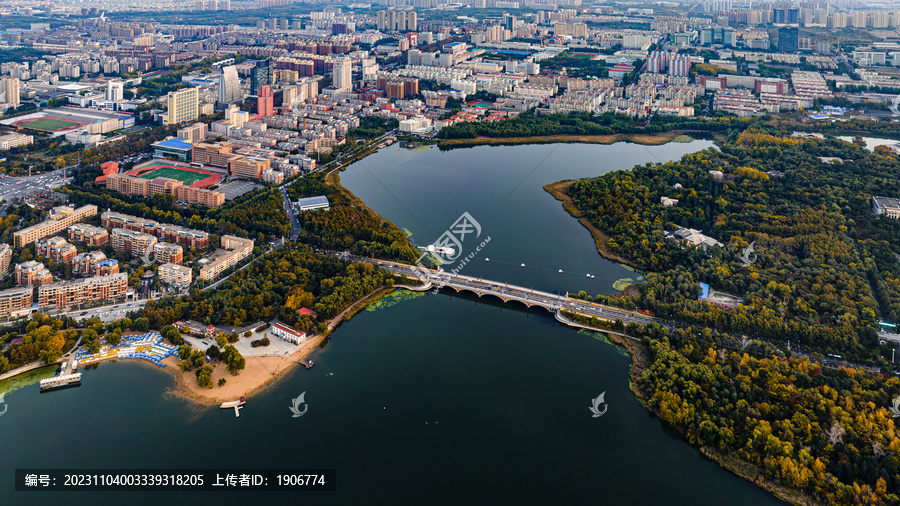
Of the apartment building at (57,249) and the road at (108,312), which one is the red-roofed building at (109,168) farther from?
the road at (108,312)

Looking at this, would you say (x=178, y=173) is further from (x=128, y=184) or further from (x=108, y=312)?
(x=108, y=312)

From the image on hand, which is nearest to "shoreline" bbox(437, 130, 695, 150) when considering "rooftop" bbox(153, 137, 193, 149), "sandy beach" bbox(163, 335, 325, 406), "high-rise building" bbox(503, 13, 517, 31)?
"rooftop" bbox(153, 137, 193, 149)

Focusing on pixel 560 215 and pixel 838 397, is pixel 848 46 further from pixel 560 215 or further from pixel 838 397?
pixel 838 397

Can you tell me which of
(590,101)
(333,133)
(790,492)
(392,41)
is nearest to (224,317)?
(790,492)

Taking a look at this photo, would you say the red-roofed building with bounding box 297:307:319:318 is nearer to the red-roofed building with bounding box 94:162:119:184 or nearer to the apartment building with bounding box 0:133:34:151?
the red-roofed building with bounding box 94:162:119:184

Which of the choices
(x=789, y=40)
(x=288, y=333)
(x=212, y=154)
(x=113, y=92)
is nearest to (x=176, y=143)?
(x=212, y=154)

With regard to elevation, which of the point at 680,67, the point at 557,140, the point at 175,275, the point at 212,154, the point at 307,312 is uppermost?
the point at 680,67
